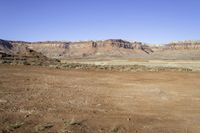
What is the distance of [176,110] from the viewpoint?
36.6 feet

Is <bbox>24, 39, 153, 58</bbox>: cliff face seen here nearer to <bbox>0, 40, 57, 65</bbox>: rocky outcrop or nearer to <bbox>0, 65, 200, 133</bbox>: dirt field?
<bbox>0, 40, 57, 65</bbox>: rocky outcrop

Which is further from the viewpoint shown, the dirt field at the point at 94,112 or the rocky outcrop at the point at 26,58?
the rocky outcrop at the point at 26,58

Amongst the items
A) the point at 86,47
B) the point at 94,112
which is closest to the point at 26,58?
the point at 94,112

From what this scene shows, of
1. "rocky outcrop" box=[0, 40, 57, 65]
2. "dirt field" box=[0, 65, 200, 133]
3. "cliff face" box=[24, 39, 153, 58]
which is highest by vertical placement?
"cliff face" box=[24, 39, 153, 58]

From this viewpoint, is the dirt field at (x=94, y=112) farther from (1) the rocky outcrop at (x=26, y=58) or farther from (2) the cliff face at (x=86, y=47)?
(2) the cliff face at (x=86, y=47)

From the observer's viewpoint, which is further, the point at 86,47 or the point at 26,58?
the point at 86,47

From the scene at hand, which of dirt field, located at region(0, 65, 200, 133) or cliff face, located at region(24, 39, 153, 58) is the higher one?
cliff face, located at region(24, 39, 153, 58)

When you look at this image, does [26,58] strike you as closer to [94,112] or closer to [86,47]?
[94,112]

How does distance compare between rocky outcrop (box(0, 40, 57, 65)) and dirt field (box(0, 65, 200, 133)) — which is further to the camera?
rocky outcrop (box(0, 40, 57, 65))

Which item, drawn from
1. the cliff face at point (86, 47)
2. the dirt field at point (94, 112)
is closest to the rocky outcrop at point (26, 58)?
the dirt field at point (94, 112)

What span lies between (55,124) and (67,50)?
576 feet

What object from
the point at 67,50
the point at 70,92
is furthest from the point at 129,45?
the point at 70,92

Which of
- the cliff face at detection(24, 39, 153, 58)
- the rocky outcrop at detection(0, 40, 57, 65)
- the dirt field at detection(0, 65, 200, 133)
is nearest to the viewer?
the dirt field at detection(0, 65, 200, 133)

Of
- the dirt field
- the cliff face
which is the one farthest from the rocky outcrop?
the cliff face
